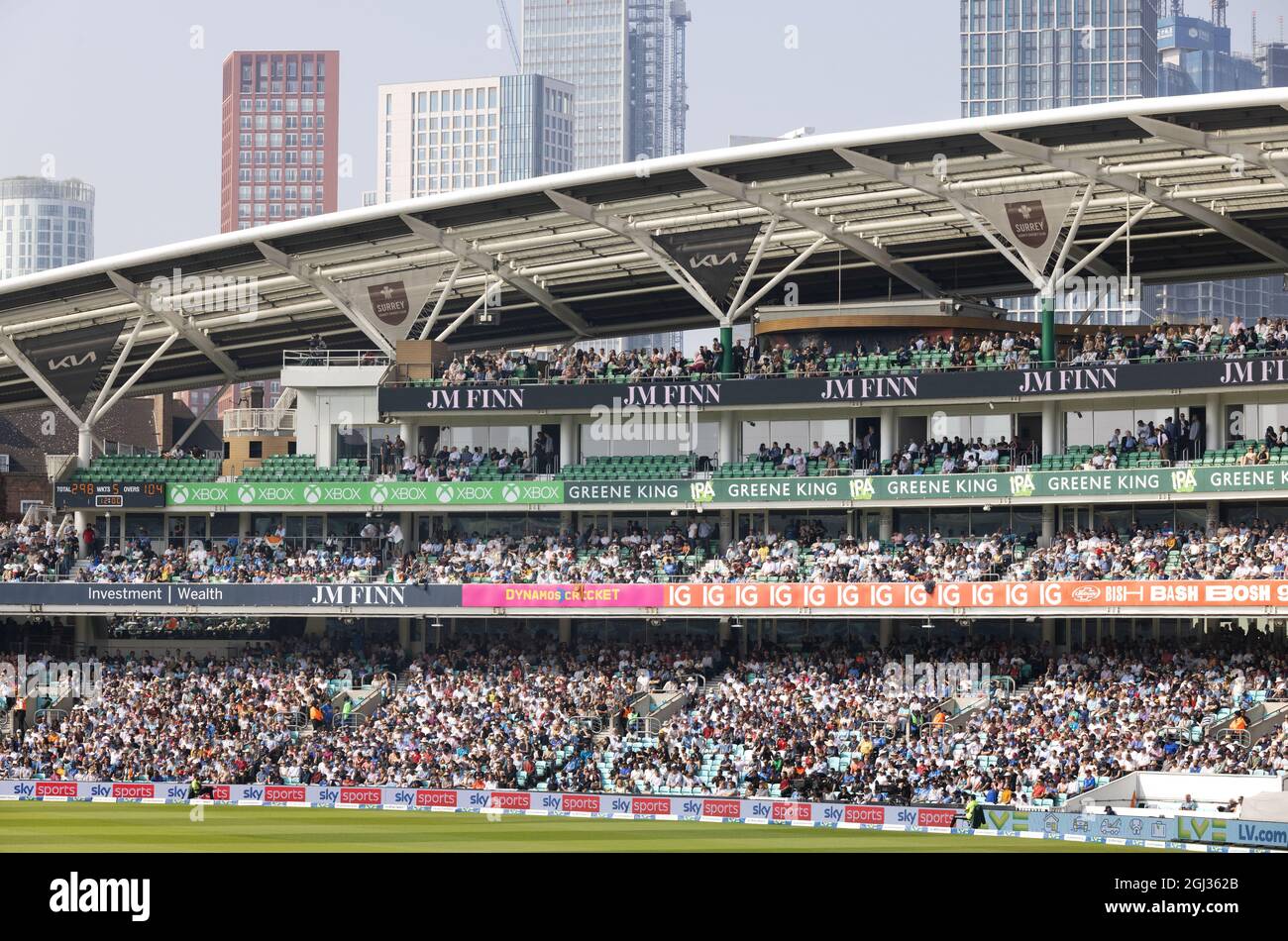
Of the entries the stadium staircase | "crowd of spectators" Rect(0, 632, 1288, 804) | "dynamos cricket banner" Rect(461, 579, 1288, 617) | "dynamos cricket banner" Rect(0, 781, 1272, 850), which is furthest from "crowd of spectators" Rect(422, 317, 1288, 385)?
"dynamos cricket banner" Rect(0, 781, 1272, 850)

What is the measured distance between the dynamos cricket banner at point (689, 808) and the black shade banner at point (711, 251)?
17713 mm

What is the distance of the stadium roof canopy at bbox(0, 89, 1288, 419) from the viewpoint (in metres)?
44.6

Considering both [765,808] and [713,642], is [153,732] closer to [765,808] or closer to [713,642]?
[713,642]

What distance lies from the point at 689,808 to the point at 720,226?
62.8 ft

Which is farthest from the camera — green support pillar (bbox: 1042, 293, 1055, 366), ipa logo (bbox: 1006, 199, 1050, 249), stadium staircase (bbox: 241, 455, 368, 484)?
stadium staircase (bbox: 241, 455, 368, 484)

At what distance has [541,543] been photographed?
168 ft

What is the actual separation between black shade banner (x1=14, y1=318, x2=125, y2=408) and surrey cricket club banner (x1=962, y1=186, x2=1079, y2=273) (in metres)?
27.6

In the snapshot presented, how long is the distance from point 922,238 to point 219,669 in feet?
79.1

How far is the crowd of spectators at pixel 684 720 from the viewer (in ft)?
125
